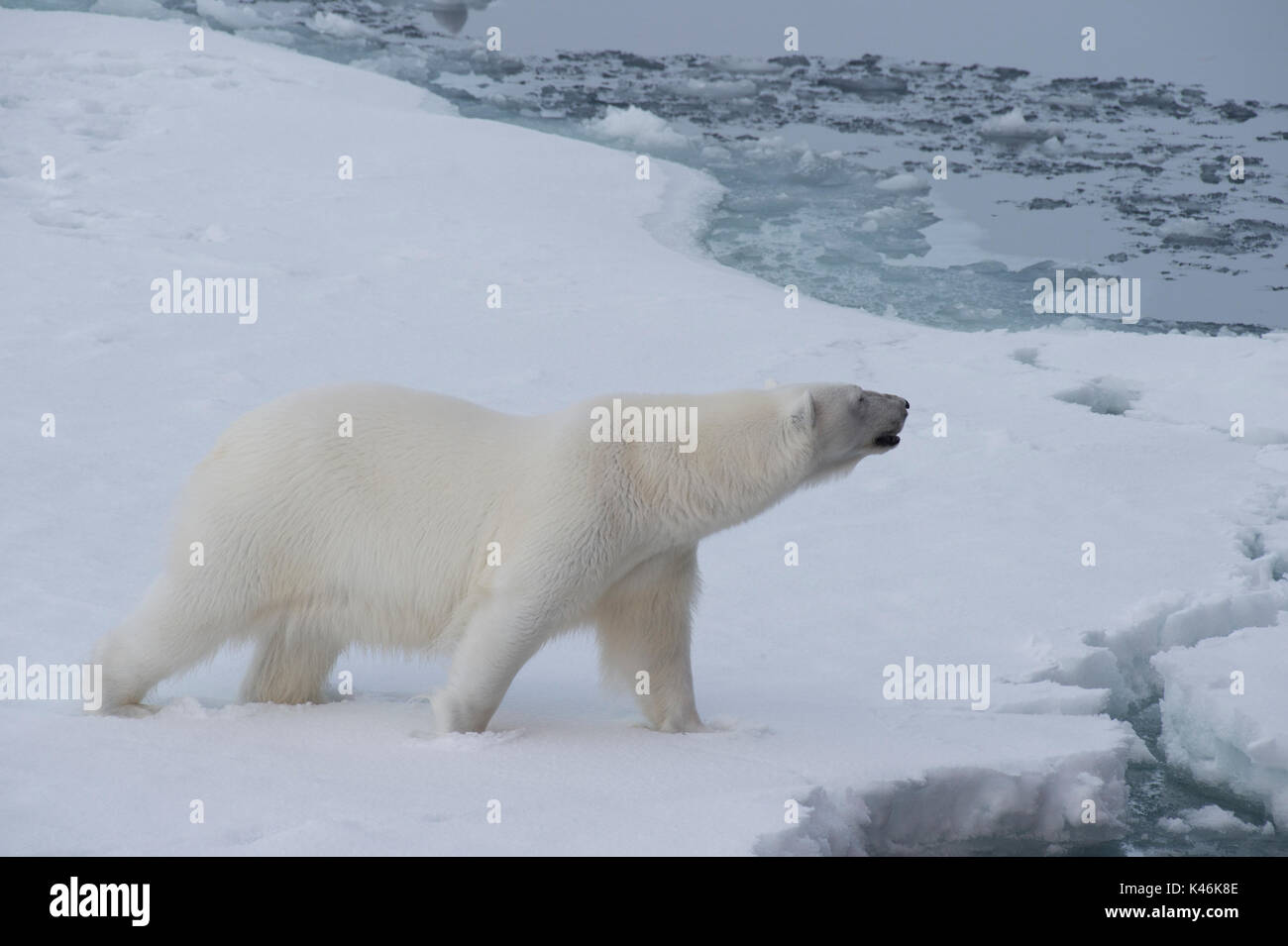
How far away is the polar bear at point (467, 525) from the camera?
3969mm

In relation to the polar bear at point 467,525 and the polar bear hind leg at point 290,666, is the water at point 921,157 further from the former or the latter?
the polar bear hind leg at point 290,666

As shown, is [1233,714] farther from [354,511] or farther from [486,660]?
[354,511]

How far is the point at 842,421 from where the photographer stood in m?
4.18

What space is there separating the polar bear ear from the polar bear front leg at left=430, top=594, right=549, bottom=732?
94cm

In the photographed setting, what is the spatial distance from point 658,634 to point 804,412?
809mm

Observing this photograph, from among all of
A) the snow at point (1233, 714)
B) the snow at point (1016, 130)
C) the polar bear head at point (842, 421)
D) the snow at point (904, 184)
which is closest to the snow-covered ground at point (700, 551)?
the snow at point (1233, 714)

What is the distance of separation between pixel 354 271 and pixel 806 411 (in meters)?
5.57

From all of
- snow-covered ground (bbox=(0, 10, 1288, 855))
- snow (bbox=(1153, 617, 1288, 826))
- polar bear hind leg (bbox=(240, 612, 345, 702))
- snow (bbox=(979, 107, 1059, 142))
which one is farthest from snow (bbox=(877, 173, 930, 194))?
polar bear hind leg (bbox=(240, 612, 345, 702))

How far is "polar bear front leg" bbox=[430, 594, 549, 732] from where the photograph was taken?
3906mm

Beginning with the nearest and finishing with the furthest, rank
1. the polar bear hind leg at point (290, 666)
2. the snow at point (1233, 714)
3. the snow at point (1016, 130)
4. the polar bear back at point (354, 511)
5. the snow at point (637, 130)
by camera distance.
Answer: the polar bear back at point (354, 511)
the polar bear hind leg at point (290, 666)
the snow at point (1233, 714)
the snow at point (637, 130)
the snow at point (1016, 130)

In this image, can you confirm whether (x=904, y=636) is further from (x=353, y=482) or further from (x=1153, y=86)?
(x=1153, y=86)

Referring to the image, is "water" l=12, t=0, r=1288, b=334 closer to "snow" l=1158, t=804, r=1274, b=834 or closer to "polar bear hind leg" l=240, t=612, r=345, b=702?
"snow" l=1158, t=804, r=1274, b=834

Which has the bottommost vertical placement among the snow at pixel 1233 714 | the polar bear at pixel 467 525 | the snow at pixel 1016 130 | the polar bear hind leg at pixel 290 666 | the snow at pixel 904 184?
the snow at pixel 1233 714

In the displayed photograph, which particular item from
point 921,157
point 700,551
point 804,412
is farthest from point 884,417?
point 921,157
